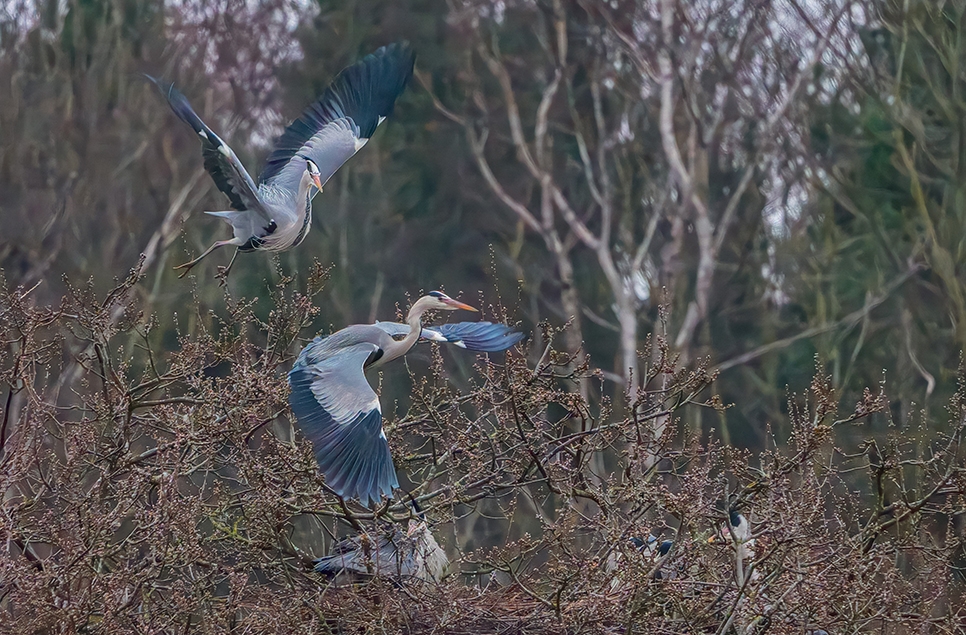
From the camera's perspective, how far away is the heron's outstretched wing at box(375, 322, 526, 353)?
→ 24.1ft

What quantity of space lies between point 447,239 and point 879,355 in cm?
680

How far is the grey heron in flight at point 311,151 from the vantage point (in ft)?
26.3

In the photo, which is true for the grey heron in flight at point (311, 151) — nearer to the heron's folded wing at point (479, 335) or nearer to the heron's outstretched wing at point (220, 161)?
the heron's outstretched wing at point (220, 161)

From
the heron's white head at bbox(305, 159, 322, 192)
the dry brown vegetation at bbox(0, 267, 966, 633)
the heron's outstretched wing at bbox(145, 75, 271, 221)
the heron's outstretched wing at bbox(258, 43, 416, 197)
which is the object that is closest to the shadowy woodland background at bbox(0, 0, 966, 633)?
the heron's outstretched wing at bbox(258, 43, 416, 197)

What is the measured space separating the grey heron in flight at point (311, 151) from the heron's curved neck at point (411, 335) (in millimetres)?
927

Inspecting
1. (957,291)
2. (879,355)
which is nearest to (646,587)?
(957,291)

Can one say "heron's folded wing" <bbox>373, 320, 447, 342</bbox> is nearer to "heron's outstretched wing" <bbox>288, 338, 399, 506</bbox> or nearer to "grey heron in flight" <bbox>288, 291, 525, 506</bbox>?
"grey heron in flight" <bbox>288, 291, 525, 506</bbox>

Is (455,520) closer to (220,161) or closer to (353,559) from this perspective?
(353,559)

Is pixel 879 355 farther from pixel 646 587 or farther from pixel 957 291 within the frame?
pixel 646 587

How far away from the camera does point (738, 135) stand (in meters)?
22.1

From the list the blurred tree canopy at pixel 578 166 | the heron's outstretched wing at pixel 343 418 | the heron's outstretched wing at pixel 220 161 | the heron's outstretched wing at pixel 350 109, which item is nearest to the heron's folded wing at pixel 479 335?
the heron's outstretched wing at pixel 343 418

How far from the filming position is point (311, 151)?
9.03m

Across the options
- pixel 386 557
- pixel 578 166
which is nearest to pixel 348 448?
pixel 386 557

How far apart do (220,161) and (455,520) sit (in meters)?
2.50
